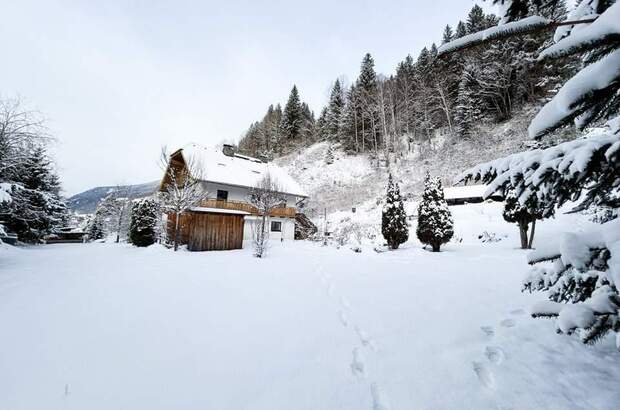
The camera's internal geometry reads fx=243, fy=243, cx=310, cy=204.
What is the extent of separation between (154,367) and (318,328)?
1.87 meters

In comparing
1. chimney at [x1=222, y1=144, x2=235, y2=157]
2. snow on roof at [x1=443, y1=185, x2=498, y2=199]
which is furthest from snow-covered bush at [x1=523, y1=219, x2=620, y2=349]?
chimney at [x1=222, y1=144, x2=235, y2=157]

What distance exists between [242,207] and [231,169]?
13.6 ft

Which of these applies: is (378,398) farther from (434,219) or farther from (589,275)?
(434,219)

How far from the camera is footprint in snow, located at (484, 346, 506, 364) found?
2451mm

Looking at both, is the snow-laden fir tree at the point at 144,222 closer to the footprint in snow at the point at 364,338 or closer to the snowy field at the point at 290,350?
the snowy field at the point at 290,350

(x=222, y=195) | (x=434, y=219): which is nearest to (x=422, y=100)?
(x=434, y=219)

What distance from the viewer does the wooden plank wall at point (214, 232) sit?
1245 cm

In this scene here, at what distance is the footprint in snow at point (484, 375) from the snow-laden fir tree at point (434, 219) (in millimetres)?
9759

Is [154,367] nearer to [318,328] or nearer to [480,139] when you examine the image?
[318,328]

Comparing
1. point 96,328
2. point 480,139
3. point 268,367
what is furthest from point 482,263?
point 480,139

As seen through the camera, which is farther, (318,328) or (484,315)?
(484,315)

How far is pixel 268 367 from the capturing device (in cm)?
240

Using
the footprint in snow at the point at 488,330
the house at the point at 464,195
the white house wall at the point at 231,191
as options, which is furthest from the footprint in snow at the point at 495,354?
the house at the point at 464,195

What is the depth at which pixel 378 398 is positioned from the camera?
6.54 ft
